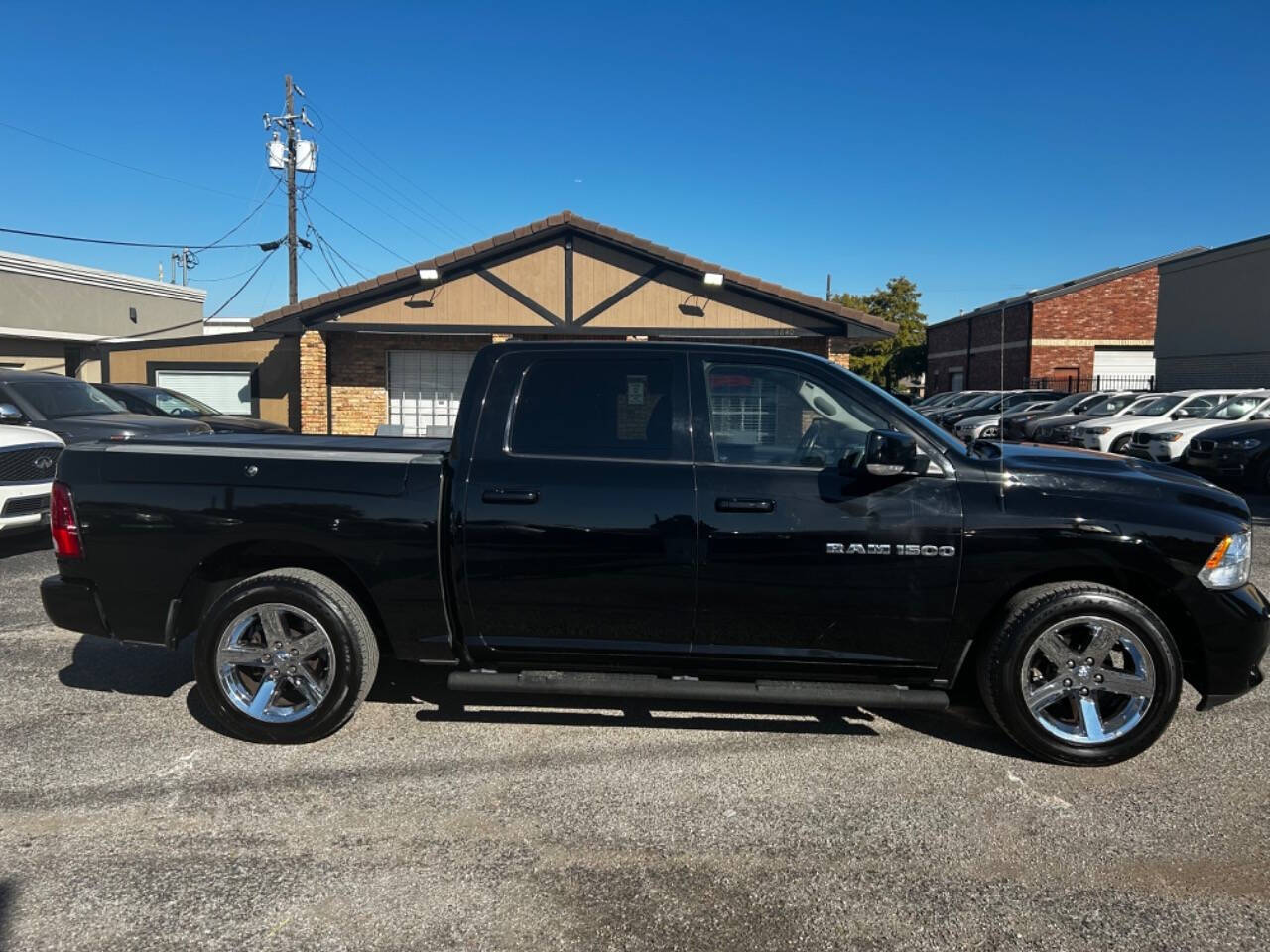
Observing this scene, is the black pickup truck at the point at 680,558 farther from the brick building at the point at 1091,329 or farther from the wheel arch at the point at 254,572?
the brick building at the point at 1091,329

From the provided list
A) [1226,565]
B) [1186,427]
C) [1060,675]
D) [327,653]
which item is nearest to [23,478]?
[327,653]

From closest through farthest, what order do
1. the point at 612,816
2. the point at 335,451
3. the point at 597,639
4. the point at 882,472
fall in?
the point at 612,816, the point at 882,472, the point at 597,639, the point at 335,451

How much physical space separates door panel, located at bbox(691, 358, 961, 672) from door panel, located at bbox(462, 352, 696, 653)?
0.15 metres

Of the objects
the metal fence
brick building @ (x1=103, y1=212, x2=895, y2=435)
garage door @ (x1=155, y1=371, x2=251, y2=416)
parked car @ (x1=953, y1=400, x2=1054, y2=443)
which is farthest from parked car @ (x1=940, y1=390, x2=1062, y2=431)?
garage door @ (x1=155, y1=371, x2=251, y2=416)

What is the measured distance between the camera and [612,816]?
3.39 m

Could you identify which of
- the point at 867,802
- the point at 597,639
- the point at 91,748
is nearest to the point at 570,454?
the point at 597,639

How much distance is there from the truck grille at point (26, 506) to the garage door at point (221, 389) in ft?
38.3

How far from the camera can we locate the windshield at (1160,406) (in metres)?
17.6

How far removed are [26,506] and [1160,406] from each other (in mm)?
19190

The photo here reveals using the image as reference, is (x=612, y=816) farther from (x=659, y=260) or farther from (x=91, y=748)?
(x=659, y=260)

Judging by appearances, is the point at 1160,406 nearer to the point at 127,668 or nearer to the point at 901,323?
the point at 127,668

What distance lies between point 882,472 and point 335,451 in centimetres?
254

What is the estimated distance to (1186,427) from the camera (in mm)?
14969

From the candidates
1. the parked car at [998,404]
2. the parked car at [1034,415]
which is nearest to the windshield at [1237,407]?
the parked car at [1034,415]
